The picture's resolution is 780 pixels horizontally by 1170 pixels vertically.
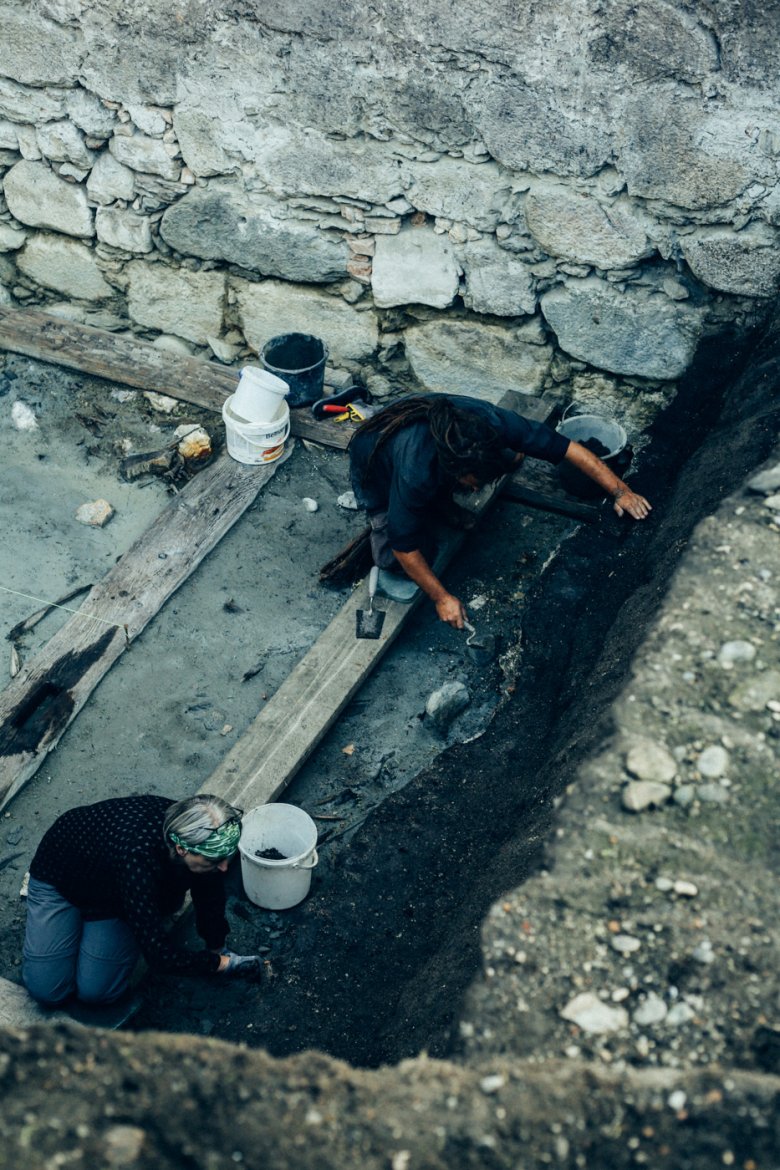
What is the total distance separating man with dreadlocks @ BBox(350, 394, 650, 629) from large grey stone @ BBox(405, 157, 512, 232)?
3.57 ft

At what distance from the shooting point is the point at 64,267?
604cm

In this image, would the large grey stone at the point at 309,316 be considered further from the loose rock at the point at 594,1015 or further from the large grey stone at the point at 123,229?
the loose rock at the point at 594,1015

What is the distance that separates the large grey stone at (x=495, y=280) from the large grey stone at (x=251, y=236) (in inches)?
25.8

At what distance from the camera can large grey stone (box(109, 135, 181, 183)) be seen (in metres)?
5.37

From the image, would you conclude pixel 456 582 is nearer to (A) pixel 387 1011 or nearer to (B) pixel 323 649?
(B) pixel 323 649

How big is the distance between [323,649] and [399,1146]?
2511 millimetres

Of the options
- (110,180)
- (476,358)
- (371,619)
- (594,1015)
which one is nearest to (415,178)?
(476,358)

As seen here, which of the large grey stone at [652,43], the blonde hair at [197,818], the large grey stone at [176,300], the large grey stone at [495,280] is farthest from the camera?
the large grey stone at [176,300]

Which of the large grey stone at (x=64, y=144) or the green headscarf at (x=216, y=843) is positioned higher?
the large grey stone at (x=64, y=144)

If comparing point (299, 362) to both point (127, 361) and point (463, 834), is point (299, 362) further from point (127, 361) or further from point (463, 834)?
point (463, 834)

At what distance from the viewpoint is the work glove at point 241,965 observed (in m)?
3.63

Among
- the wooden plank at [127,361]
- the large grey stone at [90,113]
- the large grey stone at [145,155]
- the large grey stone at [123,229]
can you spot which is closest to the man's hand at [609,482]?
the wooden plank at [127,361]

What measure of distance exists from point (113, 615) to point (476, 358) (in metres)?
2.20

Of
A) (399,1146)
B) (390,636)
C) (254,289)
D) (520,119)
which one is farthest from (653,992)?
(254,289)
